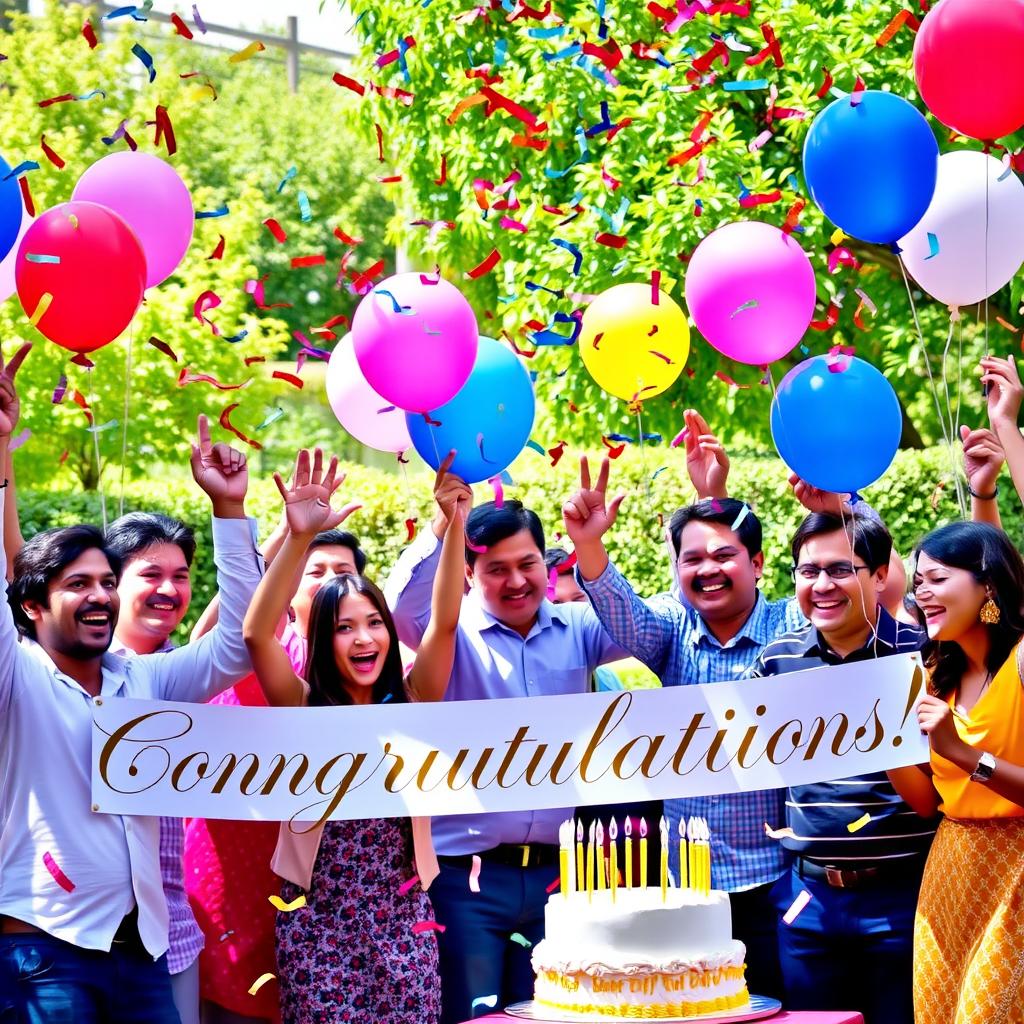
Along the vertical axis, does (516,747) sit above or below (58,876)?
above

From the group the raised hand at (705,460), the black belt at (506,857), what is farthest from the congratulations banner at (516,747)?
the raised hand at (705,460)

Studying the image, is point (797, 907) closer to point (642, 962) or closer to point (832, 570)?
point (642, 962)

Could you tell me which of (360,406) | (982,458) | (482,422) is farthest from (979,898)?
(360,406)

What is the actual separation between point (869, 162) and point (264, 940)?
298 centimetres

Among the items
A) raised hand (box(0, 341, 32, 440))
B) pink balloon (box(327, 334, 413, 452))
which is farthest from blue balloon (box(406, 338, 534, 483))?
raised hand (box(0, 341, 32, 440))

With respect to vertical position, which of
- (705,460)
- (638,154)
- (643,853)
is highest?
(638,154)

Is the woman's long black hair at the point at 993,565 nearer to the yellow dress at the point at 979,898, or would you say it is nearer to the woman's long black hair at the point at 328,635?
the yellow dress at the point at 979,898

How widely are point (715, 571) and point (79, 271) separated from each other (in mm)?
2138

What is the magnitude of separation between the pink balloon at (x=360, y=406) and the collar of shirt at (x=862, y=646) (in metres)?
1.57

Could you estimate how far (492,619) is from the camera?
17.2ft

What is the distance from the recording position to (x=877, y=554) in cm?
496

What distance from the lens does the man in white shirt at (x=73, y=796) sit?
397 cm

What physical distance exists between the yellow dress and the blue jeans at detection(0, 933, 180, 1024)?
2.15 m

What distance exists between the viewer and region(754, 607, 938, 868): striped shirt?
4.68 meters
